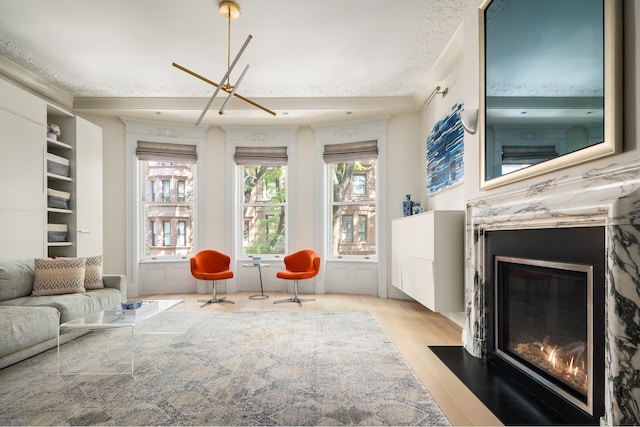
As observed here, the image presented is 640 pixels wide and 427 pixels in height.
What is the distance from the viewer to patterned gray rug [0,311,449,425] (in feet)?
6.60

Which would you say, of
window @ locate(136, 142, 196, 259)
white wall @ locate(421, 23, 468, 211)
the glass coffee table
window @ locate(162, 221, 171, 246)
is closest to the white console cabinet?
white wall @ locate(421, 23, 468, 211)

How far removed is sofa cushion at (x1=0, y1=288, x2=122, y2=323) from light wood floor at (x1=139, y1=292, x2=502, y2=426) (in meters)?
1.28

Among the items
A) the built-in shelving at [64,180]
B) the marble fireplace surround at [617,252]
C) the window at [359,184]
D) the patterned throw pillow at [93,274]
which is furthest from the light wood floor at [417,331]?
the window at [359,184]

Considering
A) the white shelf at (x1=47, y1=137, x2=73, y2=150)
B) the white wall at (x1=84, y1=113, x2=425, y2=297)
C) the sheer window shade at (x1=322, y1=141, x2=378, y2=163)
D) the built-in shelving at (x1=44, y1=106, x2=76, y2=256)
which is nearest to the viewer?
the white shelf at (x1=47, y1=137, x2=73, y2=150)

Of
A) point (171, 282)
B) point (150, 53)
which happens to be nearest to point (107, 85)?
point (150, 53)

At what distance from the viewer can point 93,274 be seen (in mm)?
4094

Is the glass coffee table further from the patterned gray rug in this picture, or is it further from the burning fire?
the burning fire

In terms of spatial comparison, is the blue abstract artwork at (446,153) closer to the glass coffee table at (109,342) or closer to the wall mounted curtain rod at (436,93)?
the wall mounted curtain rod at (436,93)

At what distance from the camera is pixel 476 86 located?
9.86ft

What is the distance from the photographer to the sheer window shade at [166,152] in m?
6.04

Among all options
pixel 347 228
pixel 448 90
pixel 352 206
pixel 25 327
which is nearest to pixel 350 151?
pixel 352 206

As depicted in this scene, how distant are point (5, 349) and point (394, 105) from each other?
5.00 m

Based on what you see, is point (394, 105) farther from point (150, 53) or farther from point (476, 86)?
point (150, 53)

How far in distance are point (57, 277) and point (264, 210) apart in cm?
323
